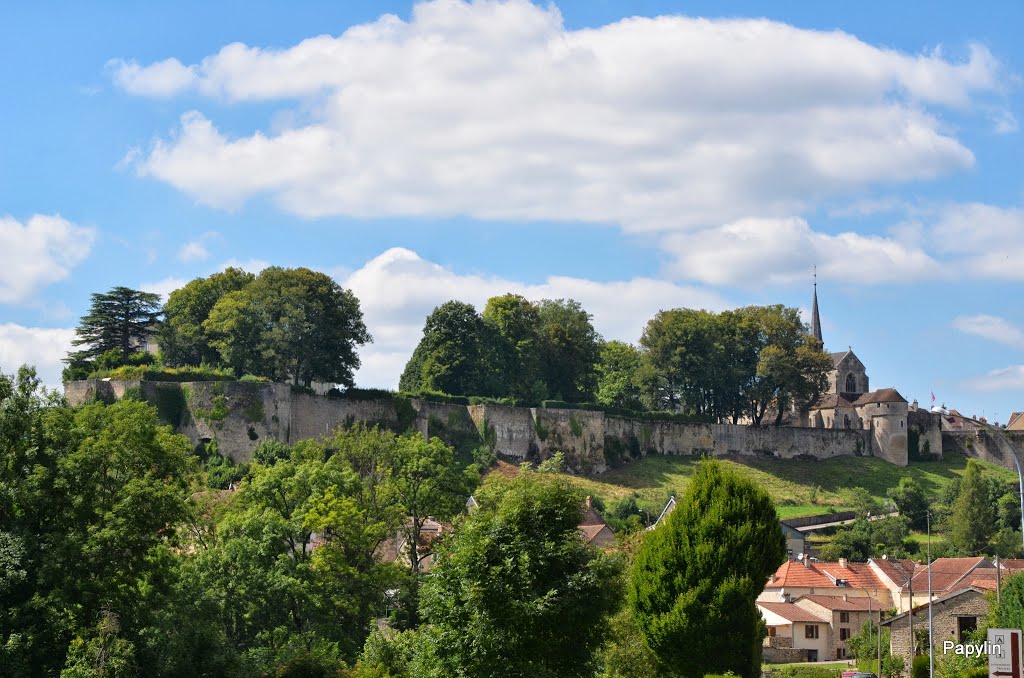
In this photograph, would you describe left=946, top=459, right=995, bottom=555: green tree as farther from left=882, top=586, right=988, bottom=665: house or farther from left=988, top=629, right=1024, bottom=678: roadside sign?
left=988, top=629, right=1024, bottom=678: roadside sign

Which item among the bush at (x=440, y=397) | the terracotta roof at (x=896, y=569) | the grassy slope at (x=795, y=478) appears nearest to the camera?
the terracotta roof at (x=896, y=569)

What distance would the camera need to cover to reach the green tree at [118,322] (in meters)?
85.2

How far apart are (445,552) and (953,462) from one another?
251 ft

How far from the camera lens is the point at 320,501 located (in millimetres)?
50406

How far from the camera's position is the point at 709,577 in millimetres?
39688

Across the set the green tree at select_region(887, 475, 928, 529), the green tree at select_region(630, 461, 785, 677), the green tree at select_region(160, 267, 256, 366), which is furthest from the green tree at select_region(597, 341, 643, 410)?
the green tree at select_region(630, 461, 785, 677)

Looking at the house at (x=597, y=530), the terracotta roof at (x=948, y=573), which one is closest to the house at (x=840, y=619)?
the terracotta roof at (x=948, y=573)

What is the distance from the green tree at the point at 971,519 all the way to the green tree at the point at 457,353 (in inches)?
1105

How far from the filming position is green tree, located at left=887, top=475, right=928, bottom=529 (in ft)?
291

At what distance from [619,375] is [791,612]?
156ft

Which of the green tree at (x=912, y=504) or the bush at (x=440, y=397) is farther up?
the bush at (x=440, y=397)

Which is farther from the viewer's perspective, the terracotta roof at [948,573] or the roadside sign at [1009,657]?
the terracotta roof at [948,573]

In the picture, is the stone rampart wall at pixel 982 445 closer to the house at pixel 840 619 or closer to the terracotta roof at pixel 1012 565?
the terracotta roof at pixel 1012 565

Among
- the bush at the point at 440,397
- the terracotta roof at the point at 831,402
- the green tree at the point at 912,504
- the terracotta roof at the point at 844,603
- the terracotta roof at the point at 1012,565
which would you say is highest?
the terracotta roof at the point at 831,402
